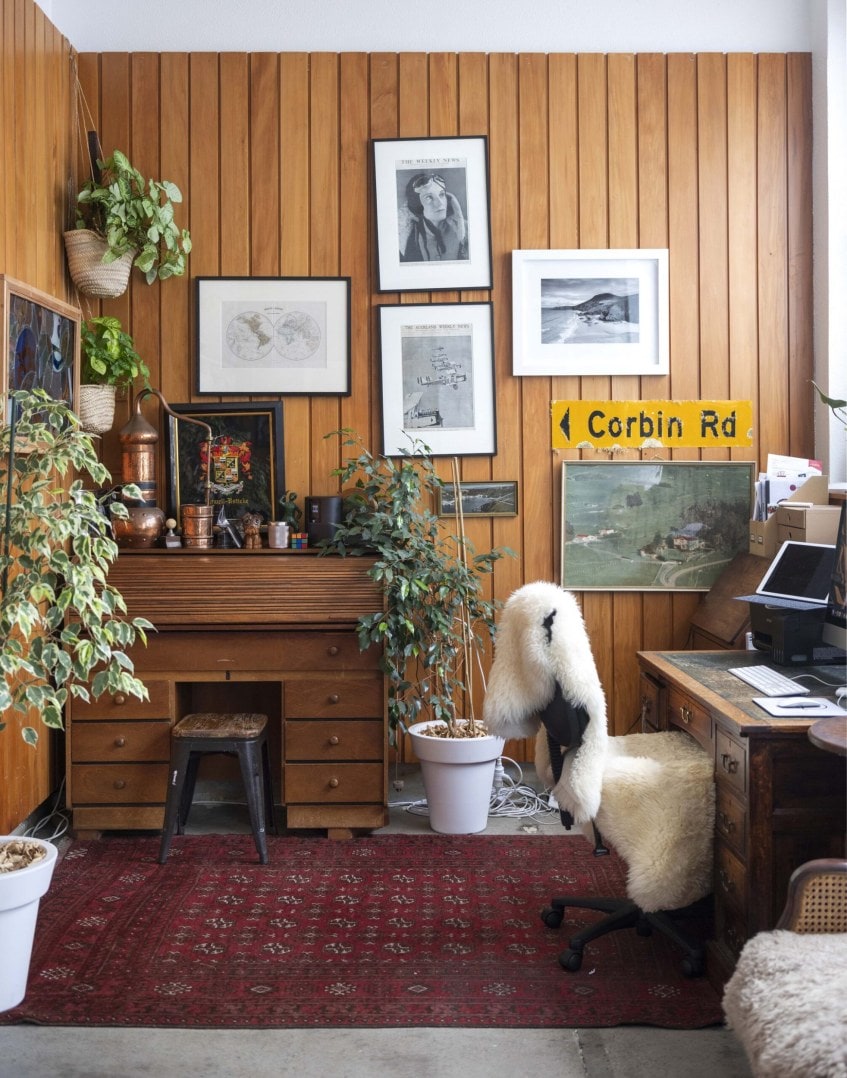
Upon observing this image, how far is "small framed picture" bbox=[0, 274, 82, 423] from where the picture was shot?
333 cm

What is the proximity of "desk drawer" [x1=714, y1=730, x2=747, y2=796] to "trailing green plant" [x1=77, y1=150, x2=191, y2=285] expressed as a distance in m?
2.84

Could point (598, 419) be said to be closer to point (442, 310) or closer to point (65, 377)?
point (442, 310)

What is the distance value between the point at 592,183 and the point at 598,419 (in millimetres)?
1013

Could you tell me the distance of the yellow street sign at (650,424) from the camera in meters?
4.38

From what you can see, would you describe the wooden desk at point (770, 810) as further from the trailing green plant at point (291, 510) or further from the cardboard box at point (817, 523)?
the trailing green plant at point (291, 510)

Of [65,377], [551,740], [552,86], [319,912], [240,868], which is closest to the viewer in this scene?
[551,740]

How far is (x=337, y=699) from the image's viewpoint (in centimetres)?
380

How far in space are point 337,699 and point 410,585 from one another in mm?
Result: 513

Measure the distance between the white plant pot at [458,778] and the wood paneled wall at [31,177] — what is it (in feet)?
4.67

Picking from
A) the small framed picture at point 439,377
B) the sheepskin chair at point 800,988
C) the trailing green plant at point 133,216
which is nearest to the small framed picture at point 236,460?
the small framed picture at point 439,377

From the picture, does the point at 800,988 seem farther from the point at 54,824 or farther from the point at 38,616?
the point at 54,824

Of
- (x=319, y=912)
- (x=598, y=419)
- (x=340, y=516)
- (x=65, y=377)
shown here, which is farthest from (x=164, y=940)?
(x=598, y=419)

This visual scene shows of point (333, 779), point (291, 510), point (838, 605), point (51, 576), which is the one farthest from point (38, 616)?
point (838, 605)

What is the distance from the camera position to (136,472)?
413cm
